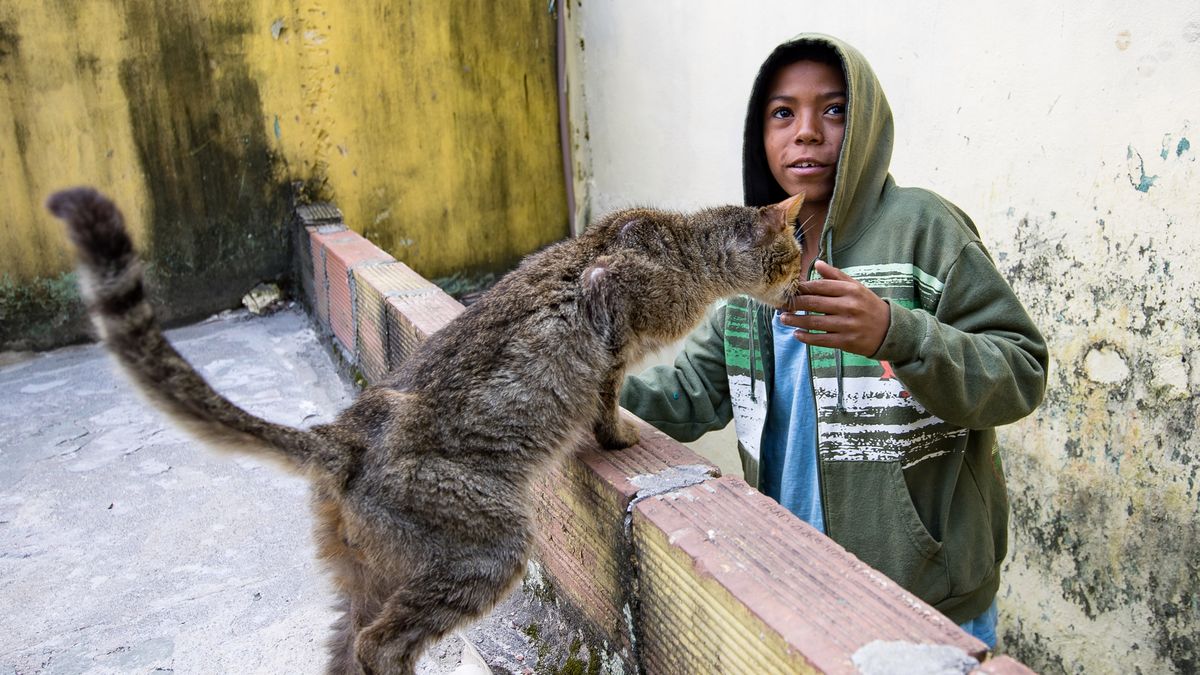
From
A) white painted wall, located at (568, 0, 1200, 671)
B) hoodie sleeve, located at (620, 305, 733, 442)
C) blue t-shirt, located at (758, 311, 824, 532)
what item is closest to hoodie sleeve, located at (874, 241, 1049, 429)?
blue t-shirt, located at (758, 311, 824, 532)

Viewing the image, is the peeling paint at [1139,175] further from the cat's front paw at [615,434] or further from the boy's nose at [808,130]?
the cat's front paw at [615,434]

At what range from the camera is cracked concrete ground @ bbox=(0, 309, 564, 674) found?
2814 millimetres

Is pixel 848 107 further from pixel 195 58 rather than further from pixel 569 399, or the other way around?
pixel 195 58

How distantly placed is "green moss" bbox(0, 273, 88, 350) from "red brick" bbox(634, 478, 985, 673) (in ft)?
15.0

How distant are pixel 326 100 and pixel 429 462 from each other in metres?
4.29

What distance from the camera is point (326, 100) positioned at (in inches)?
233

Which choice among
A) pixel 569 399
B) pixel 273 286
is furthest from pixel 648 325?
pixel 273 286

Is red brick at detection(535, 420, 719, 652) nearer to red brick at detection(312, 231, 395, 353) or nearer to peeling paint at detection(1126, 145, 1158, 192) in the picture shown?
peeling paint at detection(1126, 145, 1158, 192)

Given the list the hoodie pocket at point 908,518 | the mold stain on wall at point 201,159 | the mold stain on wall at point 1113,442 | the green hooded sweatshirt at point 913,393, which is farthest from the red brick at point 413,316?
the mold stain on wall at point 1113,442

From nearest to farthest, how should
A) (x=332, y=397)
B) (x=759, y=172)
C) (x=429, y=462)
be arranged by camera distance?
1. (x=429, y=462)
2. (x=759, y=172)
3. (x=332, y=397)

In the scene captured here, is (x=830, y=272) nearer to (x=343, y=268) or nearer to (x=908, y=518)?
(x=908, y=518)

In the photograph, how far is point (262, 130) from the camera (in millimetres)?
5766

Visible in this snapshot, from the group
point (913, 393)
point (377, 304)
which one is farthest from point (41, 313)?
point (913, 393)

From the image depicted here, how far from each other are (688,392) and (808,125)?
34.0 inches
